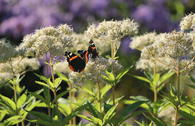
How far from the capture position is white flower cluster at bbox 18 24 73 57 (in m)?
3.83

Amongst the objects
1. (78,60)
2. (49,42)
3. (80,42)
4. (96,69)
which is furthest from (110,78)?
(80,42)

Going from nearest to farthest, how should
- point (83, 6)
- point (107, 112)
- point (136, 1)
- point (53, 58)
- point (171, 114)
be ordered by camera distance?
point (107, 112) < point (53, 58) < point (171, 114) < point (83, 6) < point (136, 1)

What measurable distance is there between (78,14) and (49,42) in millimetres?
9213

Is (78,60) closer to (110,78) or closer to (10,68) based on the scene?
(110,78)

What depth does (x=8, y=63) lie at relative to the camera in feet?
14.5

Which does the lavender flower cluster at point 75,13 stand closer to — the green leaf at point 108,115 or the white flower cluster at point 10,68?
the white flower cluster at point 10,68

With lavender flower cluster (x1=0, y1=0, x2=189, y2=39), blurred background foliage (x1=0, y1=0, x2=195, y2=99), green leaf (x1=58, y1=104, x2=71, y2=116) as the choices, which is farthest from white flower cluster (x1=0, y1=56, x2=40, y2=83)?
lavender flower cluster (x1=0, y1=0, x2=189, y2=39)

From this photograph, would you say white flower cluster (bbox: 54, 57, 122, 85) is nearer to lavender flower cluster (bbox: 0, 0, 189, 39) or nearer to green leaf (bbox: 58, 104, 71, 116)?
green leaf (bbox: 58, 104, 71, 116)

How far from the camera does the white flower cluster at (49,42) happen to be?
3826 millimetres

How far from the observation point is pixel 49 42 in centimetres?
384

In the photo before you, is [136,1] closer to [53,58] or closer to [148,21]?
[148,21]

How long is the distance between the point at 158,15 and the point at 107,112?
10.2 m

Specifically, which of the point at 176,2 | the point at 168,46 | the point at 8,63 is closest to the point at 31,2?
the point at 176,2

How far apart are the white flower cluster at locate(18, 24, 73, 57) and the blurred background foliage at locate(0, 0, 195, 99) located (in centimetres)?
759
